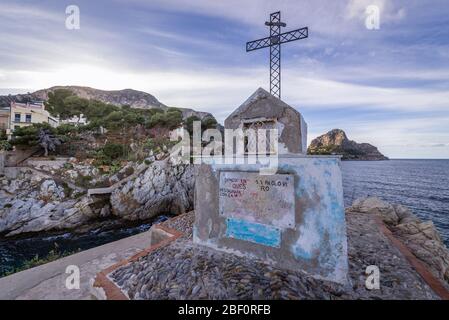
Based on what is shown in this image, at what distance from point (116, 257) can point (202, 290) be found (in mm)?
5700

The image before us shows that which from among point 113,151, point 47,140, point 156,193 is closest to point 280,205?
point 156,193

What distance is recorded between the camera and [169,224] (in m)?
9.30

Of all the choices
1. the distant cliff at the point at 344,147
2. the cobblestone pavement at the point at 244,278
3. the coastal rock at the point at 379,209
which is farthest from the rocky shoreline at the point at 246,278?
the distant cliff at the point at 344,147

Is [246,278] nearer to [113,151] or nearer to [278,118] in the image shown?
[278,118]

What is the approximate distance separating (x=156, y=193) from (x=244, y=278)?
1875 centimetres

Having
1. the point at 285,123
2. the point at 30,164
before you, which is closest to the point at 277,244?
the point at 285,123

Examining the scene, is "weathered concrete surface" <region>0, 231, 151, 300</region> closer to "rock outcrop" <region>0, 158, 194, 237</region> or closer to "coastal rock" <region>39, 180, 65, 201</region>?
"rock outcrop" <region>0, 158, 194, 237</region>

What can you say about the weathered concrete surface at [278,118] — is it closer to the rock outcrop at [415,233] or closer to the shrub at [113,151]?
the rock outcrop at [415,233]

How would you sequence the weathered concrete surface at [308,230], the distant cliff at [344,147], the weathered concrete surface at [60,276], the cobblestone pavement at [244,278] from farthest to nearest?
the distant cliff at [344,147]
the weathered concrete surface at [60,276]
the weathered concrete surface at [308,230]
the cobblestone pavement at [244,278]

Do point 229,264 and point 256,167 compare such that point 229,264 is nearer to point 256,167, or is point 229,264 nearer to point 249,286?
point 249,286

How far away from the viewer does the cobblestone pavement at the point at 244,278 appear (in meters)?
4.19

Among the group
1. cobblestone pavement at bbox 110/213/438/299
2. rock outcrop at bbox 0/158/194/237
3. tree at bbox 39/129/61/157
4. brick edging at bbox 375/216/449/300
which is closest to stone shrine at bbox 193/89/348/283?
cobblestone pavement at bbox 110/213/438/299

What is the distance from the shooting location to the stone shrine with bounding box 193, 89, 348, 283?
14.6 feet

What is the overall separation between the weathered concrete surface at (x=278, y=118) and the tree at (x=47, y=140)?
26.9 metres
